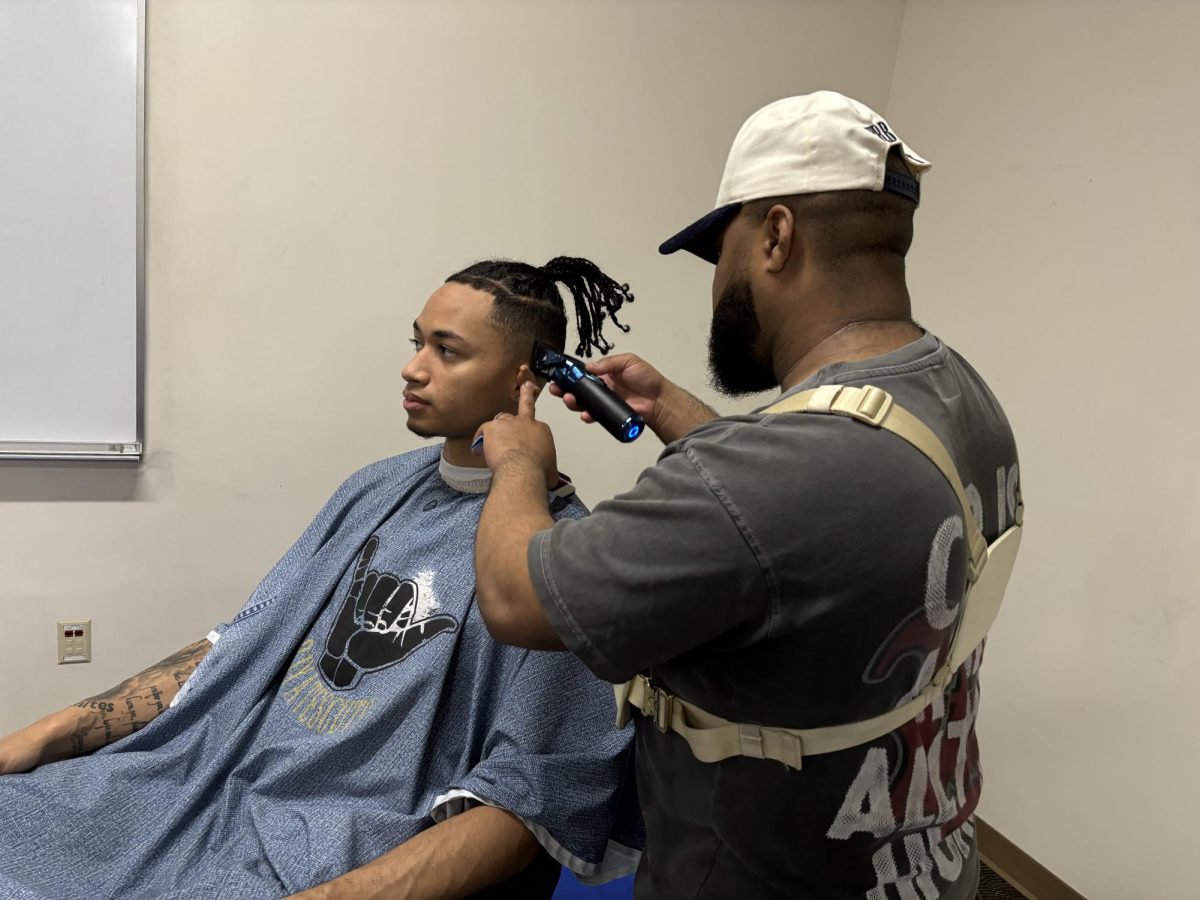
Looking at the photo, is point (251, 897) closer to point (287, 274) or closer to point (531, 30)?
point (287, 274)

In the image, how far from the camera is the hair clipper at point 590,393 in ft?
3.22

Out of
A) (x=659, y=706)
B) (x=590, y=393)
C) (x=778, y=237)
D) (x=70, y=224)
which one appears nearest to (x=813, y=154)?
(x=778, y=237)

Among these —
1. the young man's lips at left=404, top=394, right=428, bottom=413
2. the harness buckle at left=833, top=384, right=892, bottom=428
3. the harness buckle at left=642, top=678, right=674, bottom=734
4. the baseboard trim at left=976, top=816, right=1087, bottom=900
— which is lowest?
the baseboard trim at left=976, top=816, right=1087, bottom=900

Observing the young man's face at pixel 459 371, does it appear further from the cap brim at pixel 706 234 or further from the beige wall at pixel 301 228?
the beige wall at pixel 301 228

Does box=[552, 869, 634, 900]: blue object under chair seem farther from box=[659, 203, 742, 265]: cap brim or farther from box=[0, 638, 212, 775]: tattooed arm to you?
box=[659, 203, 742, 265]: cap brim

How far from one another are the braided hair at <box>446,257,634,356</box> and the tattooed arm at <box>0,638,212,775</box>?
80 centimetres

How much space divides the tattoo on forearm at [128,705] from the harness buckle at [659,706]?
2.74 feet

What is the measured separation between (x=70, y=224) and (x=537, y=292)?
1.09 meters

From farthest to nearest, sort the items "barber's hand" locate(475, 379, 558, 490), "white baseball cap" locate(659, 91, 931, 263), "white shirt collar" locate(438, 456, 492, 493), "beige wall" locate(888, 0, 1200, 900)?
"beige wall" locate(888, 0, 1200, 900) → "white shirt collar" locate(438, 456, 492, 493) → "barber's hand" locate(475, 379, 558, 490) → "white baseball cap" locate(659, 91, 931, 263)

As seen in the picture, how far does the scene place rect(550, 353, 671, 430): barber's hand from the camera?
48.7 inches

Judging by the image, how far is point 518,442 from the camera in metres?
0.98

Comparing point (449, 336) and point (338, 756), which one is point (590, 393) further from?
point (338, 756)

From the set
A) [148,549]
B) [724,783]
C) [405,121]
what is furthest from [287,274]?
[724,783]

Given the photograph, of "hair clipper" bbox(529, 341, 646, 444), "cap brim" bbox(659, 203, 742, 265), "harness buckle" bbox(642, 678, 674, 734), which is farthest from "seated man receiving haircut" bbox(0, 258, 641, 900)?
"cap brim" bbox(659, 203, 742, 265)
